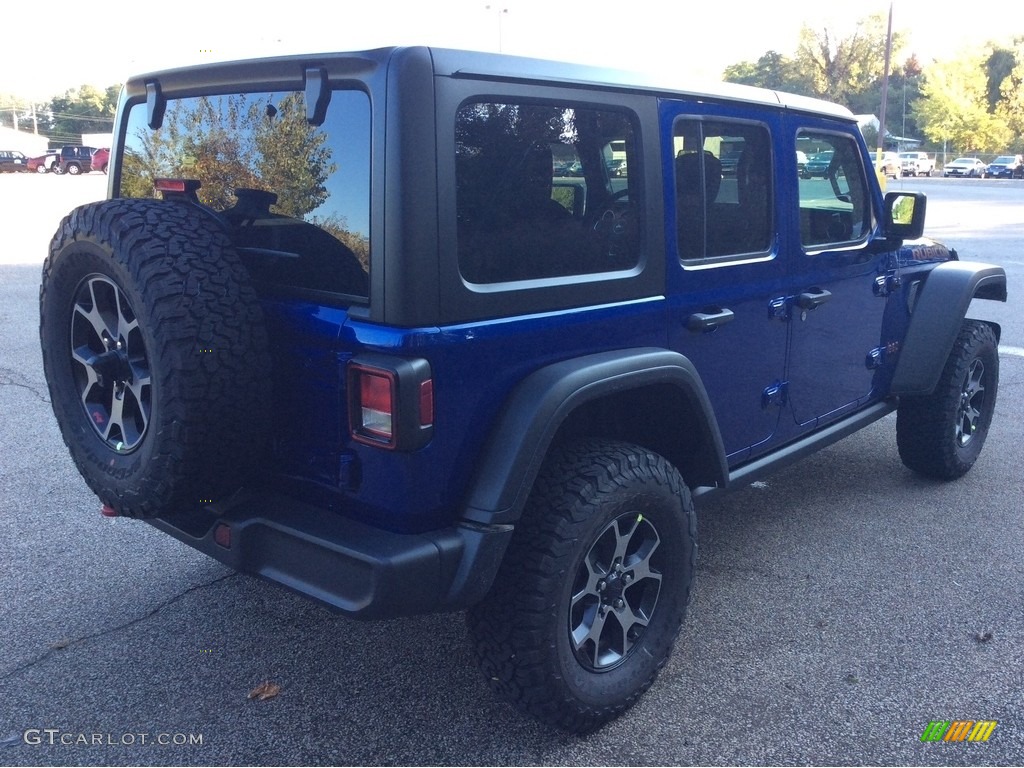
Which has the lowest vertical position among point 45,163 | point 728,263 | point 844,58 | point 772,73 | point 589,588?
point 589,588

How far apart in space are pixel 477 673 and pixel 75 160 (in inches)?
1923

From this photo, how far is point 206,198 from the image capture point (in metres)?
2.83

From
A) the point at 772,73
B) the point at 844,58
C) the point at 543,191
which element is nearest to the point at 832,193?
the point at 543,191

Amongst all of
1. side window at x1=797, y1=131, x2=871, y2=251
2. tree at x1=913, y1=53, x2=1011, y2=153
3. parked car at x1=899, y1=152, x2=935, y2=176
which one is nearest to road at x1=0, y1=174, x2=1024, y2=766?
side window at x1=797, y1=131, x2=871, y2=251

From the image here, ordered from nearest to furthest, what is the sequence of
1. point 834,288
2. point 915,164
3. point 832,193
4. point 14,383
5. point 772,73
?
1. point 834,288
2. point 832,193
3. point 14,383
4. point 915,164
5. point 772,73

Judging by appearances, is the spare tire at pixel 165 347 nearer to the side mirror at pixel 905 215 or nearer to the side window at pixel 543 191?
the side window at pixel 543 191

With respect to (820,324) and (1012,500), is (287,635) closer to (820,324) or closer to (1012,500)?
(820,324)

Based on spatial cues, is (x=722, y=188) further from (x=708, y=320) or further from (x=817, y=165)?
(x=817, y=165)

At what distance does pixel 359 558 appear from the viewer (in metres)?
2.32

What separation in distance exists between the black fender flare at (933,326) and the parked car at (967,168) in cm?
5029

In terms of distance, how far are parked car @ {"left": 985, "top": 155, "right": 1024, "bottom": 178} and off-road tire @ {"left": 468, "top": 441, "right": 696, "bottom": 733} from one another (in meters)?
50.9

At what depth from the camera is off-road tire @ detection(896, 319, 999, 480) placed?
14.9 feet

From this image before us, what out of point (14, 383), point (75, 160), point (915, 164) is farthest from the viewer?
point (915, 164)

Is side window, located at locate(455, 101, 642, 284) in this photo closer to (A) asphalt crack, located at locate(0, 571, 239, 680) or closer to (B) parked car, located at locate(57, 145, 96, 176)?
(A) asphalt crack, located at locate(0, 571, 239, 680)
